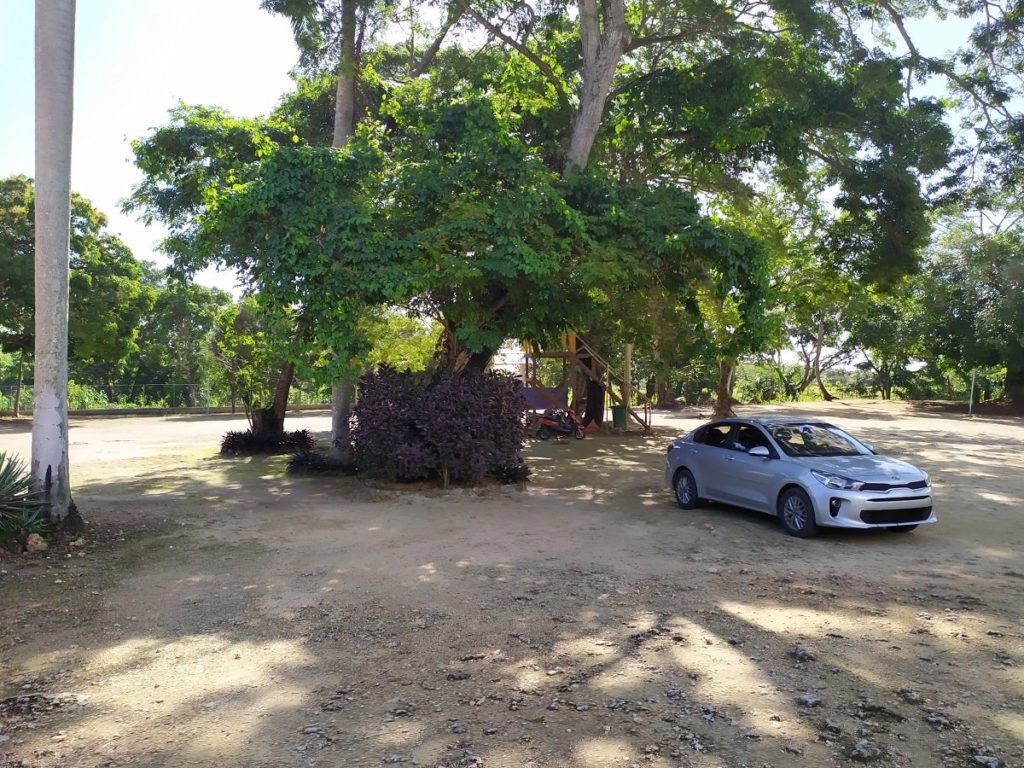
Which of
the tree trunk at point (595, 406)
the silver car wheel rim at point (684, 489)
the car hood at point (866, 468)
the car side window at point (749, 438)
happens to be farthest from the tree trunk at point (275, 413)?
the car hood at point (866, 468)

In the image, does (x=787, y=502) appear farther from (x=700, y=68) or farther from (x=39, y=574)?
(x=700, y=68)

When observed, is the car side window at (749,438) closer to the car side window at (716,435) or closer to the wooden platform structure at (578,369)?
the car side window at (716,435)

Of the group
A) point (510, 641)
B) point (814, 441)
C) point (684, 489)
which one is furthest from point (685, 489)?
point (510, 641)

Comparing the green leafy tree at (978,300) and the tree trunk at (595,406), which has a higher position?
the green leafy tree at (978,300)

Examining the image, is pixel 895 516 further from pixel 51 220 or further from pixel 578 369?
pixel 578 369

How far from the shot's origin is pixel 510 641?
233 inches

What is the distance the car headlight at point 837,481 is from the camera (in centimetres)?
935

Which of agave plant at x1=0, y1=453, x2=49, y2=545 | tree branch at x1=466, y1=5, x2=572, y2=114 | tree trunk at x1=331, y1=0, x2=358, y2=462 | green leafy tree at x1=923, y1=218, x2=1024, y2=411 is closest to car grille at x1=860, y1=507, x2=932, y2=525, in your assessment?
agave plant at x1=0, y1=453, x2=49, y2=545

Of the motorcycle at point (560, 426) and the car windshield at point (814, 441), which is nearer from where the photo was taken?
the car windshield at point (814, 441)

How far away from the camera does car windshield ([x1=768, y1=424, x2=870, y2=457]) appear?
34.3ft

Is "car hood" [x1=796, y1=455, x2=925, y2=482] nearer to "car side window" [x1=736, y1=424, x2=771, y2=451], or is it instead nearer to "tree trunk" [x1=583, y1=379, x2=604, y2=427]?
"car side window" [x1=736, y1=424, x2=771, y2=451]

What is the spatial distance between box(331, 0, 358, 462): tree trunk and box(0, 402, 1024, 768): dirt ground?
193 inches

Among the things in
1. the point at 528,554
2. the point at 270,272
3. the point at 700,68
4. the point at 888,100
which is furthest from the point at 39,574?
the point at 888,100

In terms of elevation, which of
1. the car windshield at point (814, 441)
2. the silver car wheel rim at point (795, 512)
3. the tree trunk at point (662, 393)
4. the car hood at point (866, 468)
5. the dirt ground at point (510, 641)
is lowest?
the dirt ground at point (510, 641)
